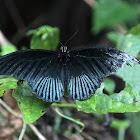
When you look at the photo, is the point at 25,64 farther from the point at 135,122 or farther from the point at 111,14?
the point at 111,14

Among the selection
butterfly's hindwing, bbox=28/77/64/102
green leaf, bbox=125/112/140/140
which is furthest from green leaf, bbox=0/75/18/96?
green leaf, bbox=125/112/140/140

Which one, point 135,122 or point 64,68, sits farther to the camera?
point 135,122

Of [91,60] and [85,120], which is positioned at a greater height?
[91,60]

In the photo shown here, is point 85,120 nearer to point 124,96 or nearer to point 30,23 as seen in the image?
point 124,96

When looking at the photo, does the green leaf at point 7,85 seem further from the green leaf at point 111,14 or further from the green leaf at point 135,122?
the green leaf at point 111,14

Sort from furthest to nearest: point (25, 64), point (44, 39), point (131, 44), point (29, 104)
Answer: point (44, 39) → point (131, 44) → point (25, 64) → point (29, 104)

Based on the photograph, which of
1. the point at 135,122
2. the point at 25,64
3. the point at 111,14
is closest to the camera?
the point at 25,64

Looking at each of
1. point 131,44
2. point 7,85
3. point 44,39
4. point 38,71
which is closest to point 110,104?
point 38,71

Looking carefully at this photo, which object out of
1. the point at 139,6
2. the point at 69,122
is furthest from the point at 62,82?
the point at 139,6
